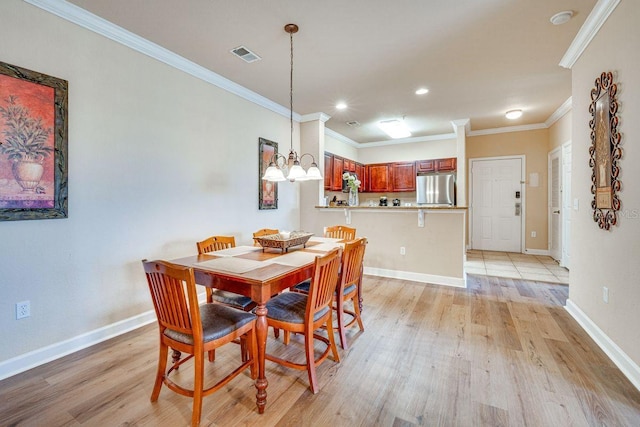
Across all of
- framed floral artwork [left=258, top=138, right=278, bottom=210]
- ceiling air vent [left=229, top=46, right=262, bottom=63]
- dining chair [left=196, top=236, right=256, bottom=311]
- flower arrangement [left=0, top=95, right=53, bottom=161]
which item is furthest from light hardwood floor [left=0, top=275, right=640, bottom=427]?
ceiling air vent [left=229, top=46, right=262, bottom=63]

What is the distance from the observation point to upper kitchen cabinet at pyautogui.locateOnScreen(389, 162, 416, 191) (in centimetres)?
643

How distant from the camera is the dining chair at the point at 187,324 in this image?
1.46m

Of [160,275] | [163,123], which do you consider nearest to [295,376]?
[160,275]

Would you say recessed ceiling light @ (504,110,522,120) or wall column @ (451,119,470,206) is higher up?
recessed ceiling light @ (504,110,522,120)

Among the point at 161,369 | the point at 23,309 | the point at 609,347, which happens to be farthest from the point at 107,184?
the point at 609,347

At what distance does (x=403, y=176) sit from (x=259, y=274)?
214 inches

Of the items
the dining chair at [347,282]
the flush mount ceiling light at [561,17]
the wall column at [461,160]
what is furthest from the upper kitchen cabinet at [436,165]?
the dining chair at [347,282]

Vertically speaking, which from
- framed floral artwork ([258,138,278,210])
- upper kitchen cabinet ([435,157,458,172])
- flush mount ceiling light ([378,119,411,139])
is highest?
flush mount ceiling light ([378,119,411,139])

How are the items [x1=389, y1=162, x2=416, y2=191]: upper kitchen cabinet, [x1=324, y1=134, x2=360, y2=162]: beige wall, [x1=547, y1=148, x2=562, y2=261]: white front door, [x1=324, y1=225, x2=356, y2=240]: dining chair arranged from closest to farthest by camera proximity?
1. [x1=324, y1=225, x2=356, y2=240]: dining chair
2. [x1=547, y1=148, x2=562, y2=261]: white front door
3. [x1=324, y1=134, x2=360, y2=162]: beige wall
4. [x1=389, y1=162, x2=416, y2=191]: upper kitchen cabinet

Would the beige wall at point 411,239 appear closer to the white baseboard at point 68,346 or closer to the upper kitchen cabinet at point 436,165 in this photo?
the upper kitchen cabinet at point 436,165

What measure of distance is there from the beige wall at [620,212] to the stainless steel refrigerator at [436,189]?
2.98 meters

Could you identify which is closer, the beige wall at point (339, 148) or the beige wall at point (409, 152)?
the beige wall at point (339, 148)

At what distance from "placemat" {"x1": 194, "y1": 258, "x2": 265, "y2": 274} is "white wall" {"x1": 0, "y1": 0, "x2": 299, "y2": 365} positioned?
1122 millimetres

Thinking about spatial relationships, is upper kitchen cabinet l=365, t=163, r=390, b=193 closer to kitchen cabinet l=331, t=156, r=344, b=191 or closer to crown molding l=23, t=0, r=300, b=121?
kitchen cabinet l=331, t=156, r=344, b=191
